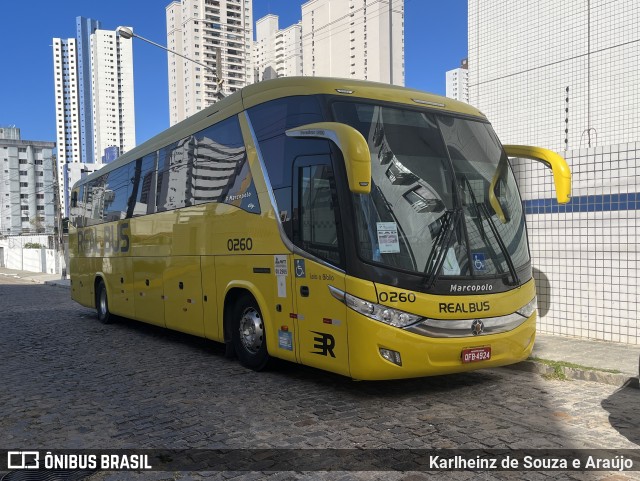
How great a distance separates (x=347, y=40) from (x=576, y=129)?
28.6 metres

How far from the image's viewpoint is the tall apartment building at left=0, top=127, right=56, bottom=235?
4198 inches

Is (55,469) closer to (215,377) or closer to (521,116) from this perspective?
(215,377)

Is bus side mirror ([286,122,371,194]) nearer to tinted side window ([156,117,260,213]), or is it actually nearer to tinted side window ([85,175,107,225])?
tinted side window ([156,117,260,213])

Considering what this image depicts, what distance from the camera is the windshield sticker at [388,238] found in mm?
5797

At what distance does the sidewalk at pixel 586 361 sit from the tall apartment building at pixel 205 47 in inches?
1058

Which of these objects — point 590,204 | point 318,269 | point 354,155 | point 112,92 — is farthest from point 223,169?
point 112,92

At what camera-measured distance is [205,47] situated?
1763 inches

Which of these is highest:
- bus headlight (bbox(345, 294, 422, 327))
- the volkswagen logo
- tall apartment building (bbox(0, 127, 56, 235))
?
tall apartment building (bbox(0, 127, 56, 235))

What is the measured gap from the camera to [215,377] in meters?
7.60

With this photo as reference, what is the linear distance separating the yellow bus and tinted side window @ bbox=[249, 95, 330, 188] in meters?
0.02

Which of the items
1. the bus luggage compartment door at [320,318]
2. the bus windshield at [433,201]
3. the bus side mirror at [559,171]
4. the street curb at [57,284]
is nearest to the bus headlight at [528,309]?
the bus windshield at [433,201]

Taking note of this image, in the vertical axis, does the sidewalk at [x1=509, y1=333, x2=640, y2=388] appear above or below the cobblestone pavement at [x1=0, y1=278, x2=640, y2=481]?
above

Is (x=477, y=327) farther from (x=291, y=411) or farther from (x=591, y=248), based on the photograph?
(x=591, y=248)

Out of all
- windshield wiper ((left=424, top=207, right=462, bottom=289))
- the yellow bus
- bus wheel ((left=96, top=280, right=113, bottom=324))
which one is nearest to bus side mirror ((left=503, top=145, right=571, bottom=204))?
the yellow bus
